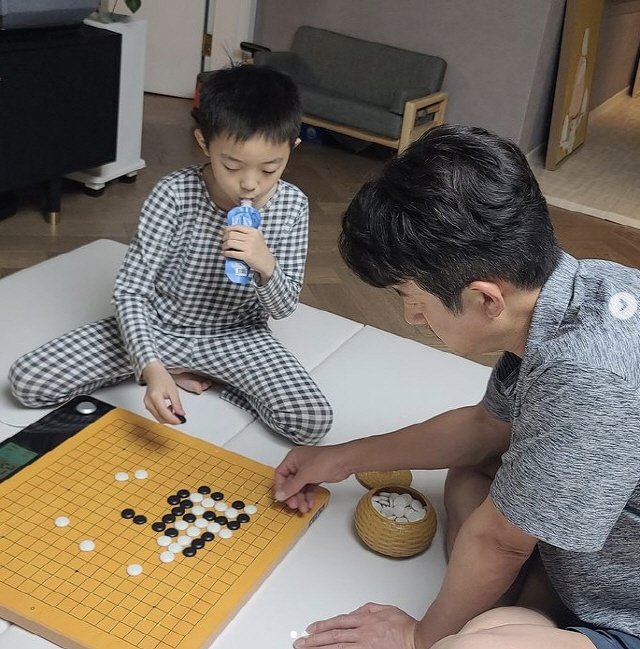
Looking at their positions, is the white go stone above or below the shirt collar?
below

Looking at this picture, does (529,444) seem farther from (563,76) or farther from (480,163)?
(563,76)

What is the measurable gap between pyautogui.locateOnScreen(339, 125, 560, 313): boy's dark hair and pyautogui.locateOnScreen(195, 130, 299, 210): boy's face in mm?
523

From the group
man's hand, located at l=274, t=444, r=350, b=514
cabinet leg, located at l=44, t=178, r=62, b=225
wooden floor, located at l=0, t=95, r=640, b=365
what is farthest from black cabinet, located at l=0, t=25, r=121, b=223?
man's hand, located at l=274, t=444, r=350, b=514

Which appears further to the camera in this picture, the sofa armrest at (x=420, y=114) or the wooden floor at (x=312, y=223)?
the sofa armrest at (x=420, y=114)

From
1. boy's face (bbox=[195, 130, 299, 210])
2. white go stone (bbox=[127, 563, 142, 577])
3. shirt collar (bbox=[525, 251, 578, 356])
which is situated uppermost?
shirt collar (bbox=[525, 251, 578, 356])

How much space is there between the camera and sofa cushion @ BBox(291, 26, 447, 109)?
11.6ft

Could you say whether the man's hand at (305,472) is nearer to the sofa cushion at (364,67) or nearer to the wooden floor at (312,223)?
the wooden floor at (312,223)

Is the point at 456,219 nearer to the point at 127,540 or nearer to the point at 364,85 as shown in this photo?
the point at 127,540

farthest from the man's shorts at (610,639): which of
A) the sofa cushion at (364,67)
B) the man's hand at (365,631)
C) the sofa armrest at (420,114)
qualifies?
the sofa cushion at (364,67)

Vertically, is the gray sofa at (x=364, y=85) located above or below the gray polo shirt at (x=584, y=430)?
below

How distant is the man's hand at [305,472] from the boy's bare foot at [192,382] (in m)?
0.34

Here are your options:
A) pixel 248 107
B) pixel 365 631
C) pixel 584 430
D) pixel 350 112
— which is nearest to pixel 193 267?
pixel 248 107

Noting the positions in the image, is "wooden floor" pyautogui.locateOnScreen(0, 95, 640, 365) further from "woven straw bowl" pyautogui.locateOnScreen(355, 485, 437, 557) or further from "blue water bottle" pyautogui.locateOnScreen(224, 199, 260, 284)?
"woven straw bowl" pyautogui.locateOnScreen(355, 485, 437, 557)

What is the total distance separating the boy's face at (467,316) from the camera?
32.7 inches
